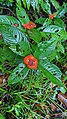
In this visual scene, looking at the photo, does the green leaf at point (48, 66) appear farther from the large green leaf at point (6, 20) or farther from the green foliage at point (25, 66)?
the large green leaf at point (6, 20)

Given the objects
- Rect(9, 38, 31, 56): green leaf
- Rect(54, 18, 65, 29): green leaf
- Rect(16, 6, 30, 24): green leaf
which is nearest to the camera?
Rect(9, 38, 31, 56): green leaf

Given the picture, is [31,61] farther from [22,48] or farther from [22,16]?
[22,16]

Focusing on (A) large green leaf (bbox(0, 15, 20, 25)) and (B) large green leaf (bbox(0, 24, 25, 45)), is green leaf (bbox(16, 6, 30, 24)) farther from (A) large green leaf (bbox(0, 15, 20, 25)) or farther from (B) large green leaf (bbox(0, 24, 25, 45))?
(B) large green leaf (bbox(0, 24, 25, 45))

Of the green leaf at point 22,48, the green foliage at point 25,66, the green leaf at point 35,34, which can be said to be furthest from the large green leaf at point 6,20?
the green leaf at point 22,48

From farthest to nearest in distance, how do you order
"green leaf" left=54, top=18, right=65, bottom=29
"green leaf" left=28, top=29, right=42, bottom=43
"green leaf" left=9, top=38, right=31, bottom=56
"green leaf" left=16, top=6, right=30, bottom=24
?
"green leaf" left=54, top=18, right=65, bottom=29 → "green leaf" left=16, top=6, right=30, bottom=24 → "green leaf" left=28, top=29, right=42, bottom=43 → "green leaf" left=9, top=38, right=31, bottom=56

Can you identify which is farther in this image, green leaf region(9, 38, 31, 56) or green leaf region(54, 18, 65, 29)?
green leaf region(54, 18, 65, 29)

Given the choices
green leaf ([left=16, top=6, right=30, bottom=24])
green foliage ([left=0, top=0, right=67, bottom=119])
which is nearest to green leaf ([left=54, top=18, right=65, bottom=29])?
green foliage ([left=0, top=0, right=67, bottom=119])

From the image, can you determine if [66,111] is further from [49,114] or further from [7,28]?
[7,28]

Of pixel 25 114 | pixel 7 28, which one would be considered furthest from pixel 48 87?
pixel 7 28
